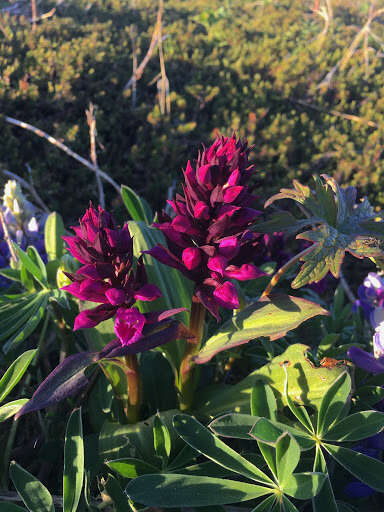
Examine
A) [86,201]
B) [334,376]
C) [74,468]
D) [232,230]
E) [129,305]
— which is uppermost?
[232,230]

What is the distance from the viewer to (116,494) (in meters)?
1.13

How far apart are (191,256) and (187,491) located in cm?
54

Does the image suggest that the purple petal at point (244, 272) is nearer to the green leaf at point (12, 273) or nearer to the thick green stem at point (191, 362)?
the thick green stem at point (191, 362)

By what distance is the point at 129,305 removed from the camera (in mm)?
1100

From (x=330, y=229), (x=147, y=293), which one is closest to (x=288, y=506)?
(x=147, y=293)

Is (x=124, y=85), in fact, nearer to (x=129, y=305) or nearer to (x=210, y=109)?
(x=210, y=109)

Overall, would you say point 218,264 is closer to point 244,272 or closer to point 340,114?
point 244,272

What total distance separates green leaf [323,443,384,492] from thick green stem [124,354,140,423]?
537 millimetres

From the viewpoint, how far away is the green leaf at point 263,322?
1.13 m

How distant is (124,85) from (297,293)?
289cm

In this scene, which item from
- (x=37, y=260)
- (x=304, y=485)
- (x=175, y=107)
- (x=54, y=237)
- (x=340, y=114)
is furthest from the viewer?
(x=340, y=114)

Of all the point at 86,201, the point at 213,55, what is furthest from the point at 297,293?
the point at 213,55

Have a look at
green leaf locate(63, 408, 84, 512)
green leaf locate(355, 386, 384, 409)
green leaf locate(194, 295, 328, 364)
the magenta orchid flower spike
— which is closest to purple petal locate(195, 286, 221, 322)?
the magenta orchid flower spike

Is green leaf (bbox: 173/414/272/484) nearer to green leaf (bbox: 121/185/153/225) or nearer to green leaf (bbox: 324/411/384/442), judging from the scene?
green leaf (bbox: 324/411/384/442)
